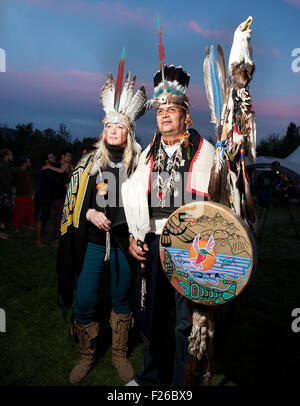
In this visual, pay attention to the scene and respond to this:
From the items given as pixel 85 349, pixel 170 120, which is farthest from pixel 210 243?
pixel 85 349

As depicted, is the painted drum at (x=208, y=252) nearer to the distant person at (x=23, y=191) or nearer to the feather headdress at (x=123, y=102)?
the feather headdress at (x=123, y=102)

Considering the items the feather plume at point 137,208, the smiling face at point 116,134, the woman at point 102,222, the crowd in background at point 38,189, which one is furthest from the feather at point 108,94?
the crowd in background at point 38,189

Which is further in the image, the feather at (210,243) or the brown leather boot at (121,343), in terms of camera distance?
the brown leather boot at (121,343)

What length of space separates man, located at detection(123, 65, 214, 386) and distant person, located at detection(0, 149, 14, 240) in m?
4.76

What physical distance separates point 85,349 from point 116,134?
1601mm

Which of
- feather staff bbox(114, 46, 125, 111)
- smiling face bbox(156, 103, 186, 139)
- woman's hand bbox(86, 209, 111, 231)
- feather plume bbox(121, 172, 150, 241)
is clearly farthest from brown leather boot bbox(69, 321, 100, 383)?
feather staff bbox(114, 46, 125, 111)

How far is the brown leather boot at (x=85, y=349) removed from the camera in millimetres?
2156

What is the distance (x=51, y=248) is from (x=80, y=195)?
3577 mm

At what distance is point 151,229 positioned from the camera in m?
1.80

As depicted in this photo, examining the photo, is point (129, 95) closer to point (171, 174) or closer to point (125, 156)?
point (125, 156)

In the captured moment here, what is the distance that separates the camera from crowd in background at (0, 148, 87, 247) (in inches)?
193

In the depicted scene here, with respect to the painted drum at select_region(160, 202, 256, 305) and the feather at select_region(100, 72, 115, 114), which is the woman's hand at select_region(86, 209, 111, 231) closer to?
the painted drum at select_region(160, 202, 256, 305)

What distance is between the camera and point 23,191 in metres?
6.21
